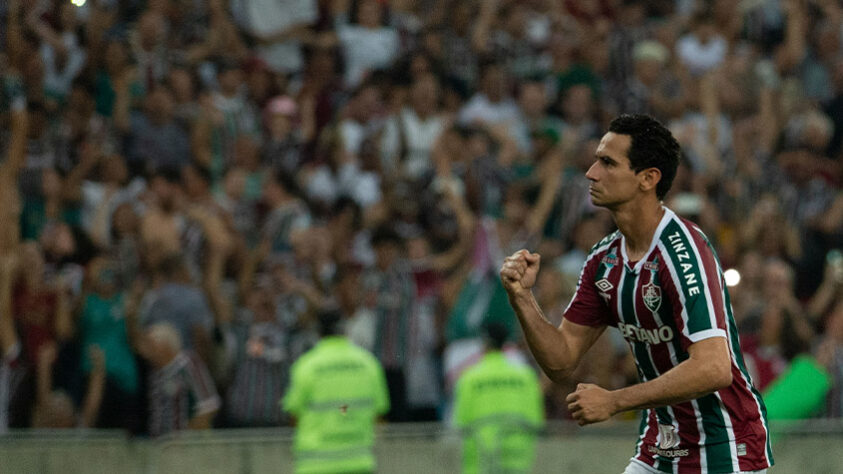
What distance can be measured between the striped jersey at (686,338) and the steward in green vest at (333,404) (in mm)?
4655

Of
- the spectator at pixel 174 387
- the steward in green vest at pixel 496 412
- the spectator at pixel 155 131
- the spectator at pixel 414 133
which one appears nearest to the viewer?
the steward in green vest at pixel 496 412

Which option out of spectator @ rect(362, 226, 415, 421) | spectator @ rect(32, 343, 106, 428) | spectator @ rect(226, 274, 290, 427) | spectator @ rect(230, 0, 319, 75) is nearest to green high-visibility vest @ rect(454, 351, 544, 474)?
spectator @ rect(362, 226, 415, 421)

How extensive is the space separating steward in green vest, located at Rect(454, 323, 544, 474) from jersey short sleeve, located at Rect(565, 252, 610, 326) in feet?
14.9

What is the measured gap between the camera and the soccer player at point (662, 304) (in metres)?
5.46

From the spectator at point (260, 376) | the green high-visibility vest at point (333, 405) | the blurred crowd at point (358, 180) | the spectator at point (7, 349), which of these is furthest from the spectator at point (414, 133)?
the spectator at point (7, 349)

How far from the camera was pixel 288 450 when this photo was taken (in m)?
10.7

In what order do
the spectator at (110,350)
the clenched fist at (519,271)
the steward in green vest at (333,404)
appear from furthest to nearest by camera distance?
the spectator at (110,350), the steward in green vest at (333,404), the clenched fist at (519,271)

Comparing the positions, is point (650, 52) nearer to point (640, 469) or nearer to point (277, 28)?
point (277, 28)

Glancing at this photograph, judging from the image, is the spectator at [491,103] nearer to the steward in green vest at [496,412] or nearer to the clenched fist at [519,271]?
the steward in green vest at [496,412]

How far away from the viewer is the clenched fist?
5594 mm

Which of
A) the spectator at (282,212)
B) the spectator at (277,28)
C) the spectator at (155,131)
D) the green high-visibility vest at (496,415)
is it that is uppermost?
the spectator at (277,28)

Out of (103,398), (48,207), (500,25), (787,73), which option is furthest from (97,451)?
(787,73)

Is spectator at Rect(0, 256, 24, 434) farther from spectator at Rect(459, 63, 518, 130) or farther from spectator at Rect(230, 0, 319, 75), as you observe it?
spectator at Rect(459, 63, 518, 130)

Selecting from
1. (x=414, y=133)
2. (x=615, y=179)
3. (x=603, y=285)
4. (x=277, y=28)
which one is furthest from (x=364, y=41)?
(x=615, y=179)
